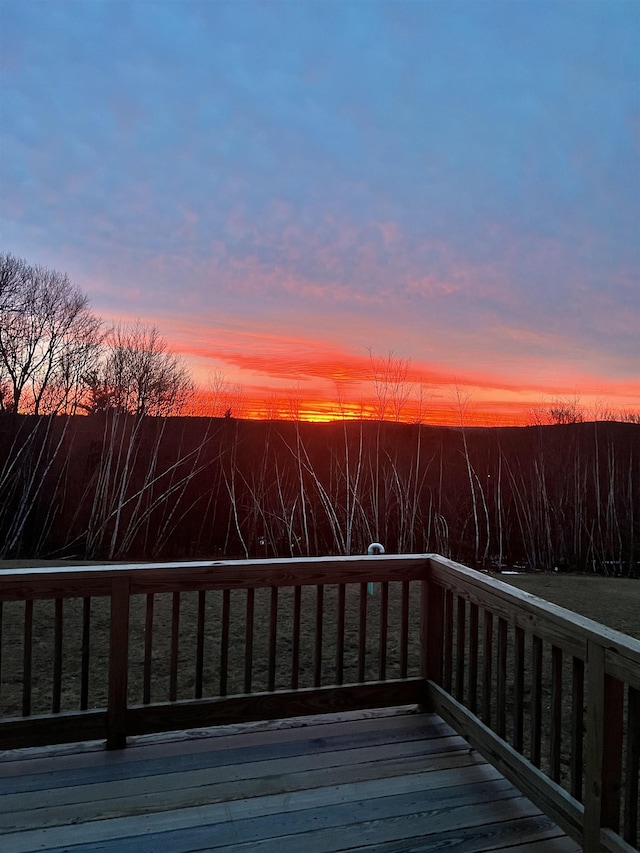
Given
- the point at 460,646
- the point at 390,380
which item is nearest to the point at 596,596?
the point at 390,380

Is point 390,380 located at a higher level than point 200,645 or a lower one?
higher

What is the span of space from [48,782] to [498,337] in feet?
27.4

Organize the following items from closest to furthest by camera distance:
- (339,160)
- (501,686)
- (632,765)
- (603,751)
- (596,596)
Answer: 1. (632,765)
2. (603,751)
3. (501,686)
4. (339,160)
5. (596,596)

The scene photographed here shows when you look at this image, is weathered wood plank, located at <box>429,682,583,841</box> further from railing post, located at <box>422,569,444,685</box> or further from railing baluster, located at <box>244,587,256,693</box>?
railing baluster, located at <box>244,587,256,693</box>

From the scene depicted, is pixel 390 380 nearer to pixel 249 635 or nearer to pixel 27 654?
pixel 249 635

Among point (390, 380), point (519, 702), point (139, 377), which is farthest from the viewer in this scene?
point (139, 377)

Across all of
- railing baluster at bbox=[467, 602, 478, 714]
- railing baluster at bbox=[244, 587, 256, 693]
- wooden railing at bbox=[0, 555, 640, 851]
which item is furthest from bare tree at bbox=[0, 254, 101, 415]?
railing baluster at bbox=[467, 602, 478, 714]

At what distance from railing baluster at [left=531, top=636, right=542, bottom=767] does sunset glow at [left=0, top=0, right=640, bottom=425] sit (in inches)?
198

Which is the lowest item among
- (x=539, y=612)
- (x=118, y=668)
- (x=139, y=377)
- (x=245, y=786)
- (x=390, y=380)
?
(x=245, y=786)

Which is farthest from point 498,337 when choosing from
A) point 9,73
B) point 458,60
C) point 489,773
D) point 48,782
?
point 48,782

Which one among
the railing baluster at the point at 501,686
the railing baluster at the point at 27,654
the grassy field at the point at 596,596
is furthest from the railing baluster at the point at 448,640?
the grassy field at the point at 596,596

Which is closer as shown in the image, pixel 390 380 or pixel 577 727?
pixel 577 727

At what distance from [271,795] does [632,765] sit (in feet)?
3.53

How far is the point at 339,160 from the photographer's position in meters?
5.96
